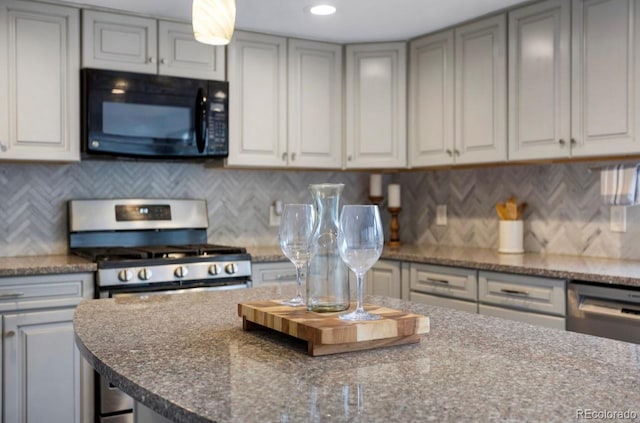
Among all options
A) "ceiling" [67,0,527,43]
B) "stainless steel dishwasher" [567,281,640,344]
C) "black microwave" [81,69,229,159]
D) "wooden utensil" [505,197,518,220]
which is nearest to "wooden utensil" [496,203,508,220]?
"wooden utensil" [505,197,518,220]

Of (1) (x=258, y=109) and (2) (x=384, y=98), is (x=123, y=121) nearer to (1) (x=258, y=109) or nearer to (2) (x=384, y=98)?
(1) (x=258, y=109)

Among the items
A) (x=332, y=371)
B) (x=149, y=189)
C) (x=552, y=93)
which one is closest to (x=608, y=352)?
(x=332, y=371)

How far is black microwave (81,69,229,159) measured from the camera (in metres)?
Result: 3.11

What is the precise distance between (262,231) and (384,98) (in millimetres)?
1160

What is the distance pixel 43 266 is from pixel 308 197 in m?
1.85

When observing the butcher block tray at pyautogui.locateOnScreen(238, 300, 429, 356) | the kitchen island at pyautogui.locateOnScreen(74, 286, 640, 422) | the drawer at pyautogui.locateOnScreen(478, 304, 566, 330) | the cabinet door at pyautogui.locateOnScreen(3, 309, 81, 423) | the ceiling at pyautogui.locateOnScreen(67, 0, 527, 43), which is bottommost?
the cabinet door at pyautogui.locateOnScreen(3, 309, 81, 423)

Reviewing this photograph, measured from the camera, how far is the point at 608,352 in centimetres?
120

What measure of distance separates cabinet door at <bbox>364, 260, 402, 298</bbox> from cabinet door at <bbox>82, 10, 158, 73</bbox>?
5.53ft

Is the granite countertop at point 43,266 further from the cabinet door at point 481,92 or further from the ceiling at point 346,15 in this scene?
the cabinet door at point 481,92

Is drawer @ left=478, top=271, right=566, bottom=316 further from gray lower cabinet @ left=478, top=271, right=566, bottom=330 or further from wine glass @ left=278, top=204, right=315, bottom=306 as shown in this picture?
wine glass @ left=278, top=204, right=315, bottom=306

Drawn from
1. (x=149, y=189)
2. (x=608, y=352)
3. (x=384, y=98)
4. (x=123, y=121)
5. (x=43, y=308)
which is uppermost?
(x=384, y=98)

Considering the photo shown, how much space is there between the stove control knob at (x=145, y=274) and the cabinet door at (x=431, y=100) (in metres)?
1.74

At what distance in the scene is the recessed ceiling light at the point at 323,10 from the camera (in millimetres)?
3152

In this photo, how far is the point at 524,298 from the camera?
8.96ft
